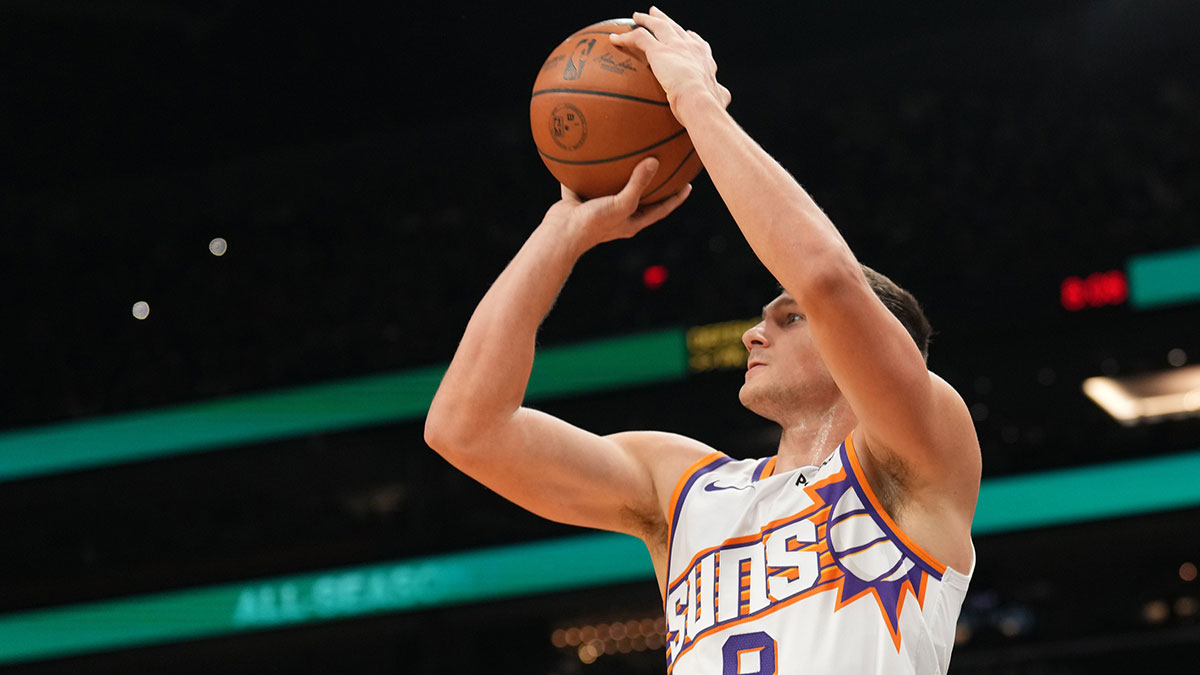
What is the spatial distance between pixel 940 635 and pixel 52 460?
10.1 meters

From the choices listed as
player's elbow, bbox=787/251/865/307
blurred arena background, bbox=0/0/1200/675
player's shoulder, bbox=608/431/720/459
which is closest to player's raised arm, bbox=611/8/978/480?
player's elbow, bbox=787/251/865/307

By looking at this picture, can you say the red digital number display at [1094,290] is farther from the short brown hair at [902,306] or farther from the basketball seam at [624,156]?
the basketball seam at [624,156]

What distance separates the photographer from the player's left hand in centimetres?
216

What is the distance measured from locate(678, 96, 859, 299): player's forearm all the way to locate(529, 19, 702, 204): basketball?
305 mm

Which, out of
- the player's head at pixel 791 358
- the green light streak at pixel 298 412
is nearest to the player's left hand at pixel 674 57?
the player's head at pixel 791 358

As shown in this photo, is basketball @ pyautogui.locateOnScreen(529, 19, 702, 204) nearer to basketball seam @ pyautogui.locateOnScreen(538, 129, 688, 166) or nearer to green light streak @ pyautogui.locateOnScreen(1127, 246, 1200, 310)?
basketball seam @ pyautogui.locateOnScreen(538, 129, 688, 166)

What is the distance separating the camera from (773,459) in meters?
2.41

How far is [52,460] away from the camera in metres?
10.7

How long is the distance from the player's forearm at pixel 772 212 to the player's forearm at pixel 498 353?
0.38m

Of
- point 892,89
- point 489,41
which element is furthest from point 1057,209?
point 489,41

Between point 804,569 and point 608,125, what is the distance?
2.98ft

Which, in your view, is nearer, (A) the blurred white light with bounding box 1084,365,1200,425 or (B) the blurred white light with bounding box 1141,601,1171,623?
(B) the blurred white light with bounding box 1141,601,1171,623

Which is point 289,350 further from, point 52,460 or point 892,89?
point 892,89

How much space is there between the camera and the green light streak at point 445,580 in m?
9.02
